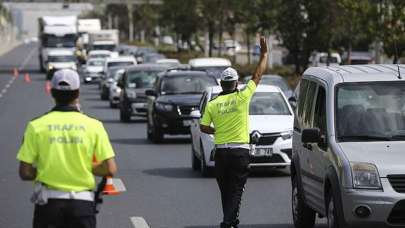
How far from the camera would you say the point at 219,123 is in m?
12.2

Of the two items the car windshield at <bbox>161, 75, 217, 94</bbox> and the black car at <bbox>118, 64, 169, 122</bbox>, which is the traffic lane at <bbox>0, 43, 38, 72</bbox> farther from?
the car windshield at <bbox>161, 75, 217, 94</bbox>

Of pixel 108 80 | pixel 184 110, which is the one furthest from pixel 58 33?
pixel 184 110

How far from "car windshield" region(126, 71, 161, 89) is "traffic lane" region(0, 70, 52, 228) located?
129 inches

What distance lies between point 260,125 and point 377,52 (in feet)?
84.7

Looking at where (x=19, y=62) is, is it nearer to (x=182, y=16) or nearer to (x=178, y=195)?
(x=182, y=16)

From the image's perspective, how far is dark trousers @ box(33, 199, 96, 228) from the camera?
7785 mm

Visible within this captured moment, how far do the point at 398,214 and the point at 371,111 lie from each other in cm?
148

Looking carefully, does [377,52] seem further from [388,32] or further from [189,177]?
[189,177]

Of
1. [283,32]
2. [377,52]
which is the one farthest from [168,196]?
[283,32]

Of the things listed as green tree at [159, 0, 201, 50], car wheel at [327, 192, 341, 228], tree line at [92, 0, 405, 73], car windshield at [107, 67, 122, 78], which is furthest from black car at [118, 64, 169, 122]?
green tree at [159, 0, 201, 50]

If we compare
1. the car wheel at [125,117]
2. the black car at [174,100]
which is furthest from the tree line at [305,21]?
the car wheel at [125,117]

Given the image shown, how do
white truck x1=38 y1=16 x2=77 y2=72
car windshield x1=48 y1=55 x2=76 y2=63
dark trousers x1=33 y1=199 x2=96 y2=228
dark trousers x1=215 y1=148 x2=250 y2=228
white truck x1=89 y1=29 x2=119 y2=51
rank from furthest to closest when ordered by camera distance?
1. white truck x1=89 y1=29 x2=119 y2=51
2. white truck x1=38 y1=16 x2=77 y2=72
3. car windshield x1=48 y1=55 x2=76 y2=63
4. dark trousers x1=215 y1=148 x2=250 y2=228
5. dark trousers x1=33 y1=199 x2=96 y2=228

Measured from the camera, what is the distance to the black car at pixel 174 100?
88.7 feet

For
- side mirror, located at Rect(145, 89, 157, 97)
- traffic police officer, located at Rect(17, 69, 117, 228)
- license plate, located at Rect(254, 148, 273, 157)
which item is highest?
traffic police officer, located at Rect(17, 69, 117, 228)
